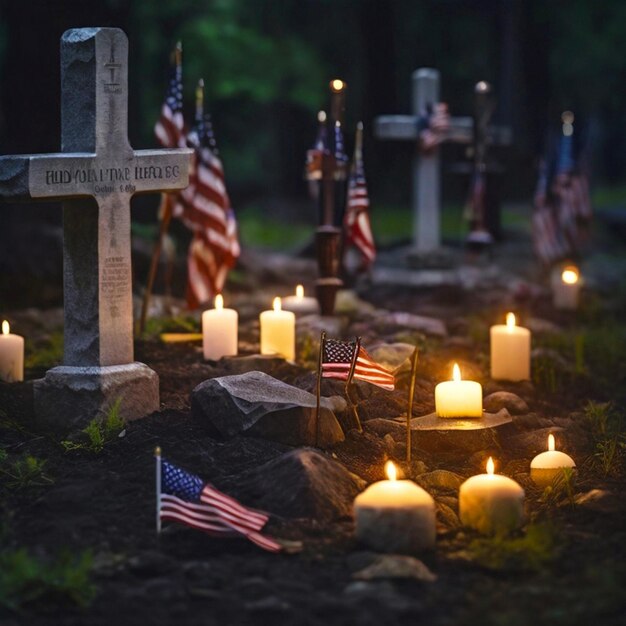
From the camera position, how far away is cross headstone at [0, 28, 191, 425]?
30.1ft

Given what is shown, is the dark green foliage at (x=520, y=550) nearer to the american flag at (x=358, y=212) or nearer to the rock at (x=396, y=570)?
the rock at (x=396, y=570)

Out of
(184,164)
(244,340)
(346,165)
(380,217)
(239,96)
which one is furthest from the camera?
(239,96)

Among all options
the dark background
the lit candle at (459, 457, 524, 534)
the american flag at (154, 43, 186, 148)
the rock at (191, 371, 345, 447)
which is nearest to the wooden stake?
the american flag at (154, 43, 186, 148)

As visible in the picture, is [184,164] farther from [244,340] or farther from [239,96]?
[239,96]

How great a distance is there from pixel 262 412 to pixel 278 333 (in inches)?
103

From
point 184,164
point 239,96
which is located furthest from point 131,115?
point 239,96

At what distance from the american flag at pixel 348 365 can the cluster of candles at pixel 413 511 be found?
1.36 meters

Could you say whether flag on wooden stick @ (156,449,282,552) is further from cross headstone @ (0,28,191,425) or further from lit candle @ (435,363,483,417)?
lit candle @ (435,363,483,417)

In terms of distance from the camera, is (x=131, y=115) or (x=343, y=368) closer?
(x=343, y=368)

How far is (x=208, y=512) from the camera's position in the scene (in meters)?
7.23

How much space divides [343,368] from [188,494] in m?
1.68

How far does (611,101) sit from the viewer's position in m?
38.6

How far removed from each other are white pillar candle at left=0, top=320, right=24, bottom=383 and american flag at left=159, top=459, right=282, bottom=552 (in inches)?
132

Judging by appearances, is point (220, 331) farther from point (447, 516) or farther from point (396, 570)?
point (396, 570)
